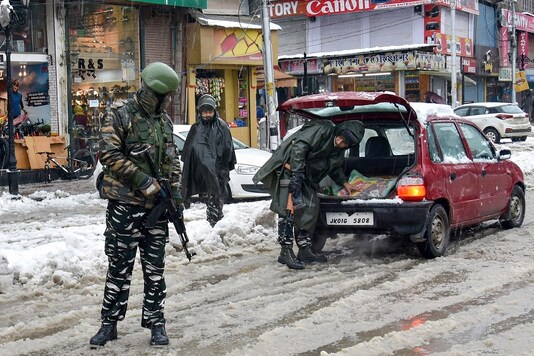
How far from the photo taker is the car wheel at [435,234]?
8.48 meters

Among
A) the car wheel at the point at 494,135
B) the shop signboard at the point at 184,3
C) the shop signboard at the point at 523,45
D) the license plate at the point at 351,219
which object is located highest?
the shop signboard at the point at 523,45

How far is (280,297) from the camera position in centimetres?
703

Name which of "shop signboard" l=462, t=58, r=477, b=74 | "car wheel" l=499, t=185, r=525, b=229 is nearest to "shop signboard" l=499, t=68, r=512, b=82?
"shop signboard" l=462, t=58, r=477, b=74

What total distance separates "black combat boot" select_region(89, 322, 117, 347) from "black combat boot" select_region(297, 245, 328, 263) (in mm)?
3269

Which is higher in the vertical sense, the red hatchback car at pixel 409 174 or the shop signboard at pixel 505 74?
the shop signboard at pixel 505 74

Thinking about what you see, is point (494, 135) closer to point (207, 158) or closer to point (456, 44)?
point (456, 44)

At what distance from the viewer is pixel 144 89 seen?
5.52m

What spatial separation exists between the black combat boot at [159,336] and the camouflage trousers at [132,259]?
0.12ft

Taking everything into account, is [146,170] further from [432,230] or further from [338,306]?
[432,230]

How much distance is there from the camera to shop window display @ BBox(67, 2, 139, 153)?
20109 mm

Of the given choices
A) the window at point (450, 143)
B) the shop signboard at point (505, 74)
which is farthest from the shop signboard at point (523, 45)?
the window at point (450, 143)

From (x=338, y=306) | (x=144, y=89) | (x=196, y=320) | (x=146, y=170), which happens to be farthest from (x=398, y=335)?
(x=144, y=89)

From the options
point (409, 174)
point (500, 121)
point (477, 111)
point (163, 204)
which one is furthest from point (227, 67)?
point (163, 204)

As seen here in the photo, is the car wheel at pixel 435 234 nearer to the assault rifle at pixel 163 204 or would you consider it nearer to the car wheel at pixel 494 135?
the assault rifle at pixel 163 204
